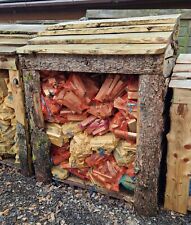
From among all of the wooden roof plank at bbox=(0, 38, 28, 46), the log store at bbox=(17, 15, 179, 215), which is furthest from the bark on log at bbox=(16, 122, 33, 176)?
the wooden roof plank at bbox=(0, 38, 28, 46)

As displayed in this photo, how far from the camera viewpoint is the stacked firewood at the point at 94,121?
2230 millimetres

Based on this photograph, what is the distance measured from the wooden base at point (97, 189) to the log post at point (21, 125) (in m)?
0.37

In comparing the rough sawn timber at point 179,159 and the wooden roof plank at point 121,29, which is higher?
the wooden roof plank at point 121,29

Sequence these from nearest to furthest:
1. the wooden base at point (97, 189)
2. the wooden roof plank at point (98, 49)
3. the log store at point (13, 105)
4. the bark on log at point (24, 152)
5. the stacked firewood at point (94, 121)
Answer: the wooden roof plank at point (98, 49)
the stacked firewood at point (94, 121)
the wooden base at point (97, 189)
the log store at point (13, 105)
the bark on log at point (24, 152)

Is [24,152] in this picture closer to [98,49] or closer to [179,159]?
[98,49]

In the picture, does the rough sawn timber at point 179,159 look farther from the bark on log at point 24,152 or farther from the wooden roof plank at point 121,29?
the bark on log at point 24,152

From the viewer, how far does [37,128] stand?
263 cm

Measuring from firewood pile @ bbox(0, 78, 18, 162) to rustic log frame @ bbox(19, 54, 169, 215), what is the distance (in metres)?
0.38

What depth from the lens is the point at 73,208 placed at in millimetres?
2461

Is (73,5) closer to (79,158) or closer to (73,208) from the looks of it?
(79,158)

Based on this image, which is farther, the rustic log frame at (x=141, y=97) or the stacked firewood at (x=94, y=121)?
the stacked firewood at (x=94, y=121)

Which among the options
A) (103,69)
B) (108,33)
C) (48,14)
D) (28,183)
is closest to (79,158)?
(28,183)

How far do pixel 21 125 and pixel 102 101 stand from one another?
98 cm

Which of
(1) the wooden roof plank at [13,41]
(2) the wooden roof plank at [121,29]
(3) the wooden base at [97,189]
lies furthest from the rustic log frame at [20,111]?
(2) the wooden roof plank at [121,29]
